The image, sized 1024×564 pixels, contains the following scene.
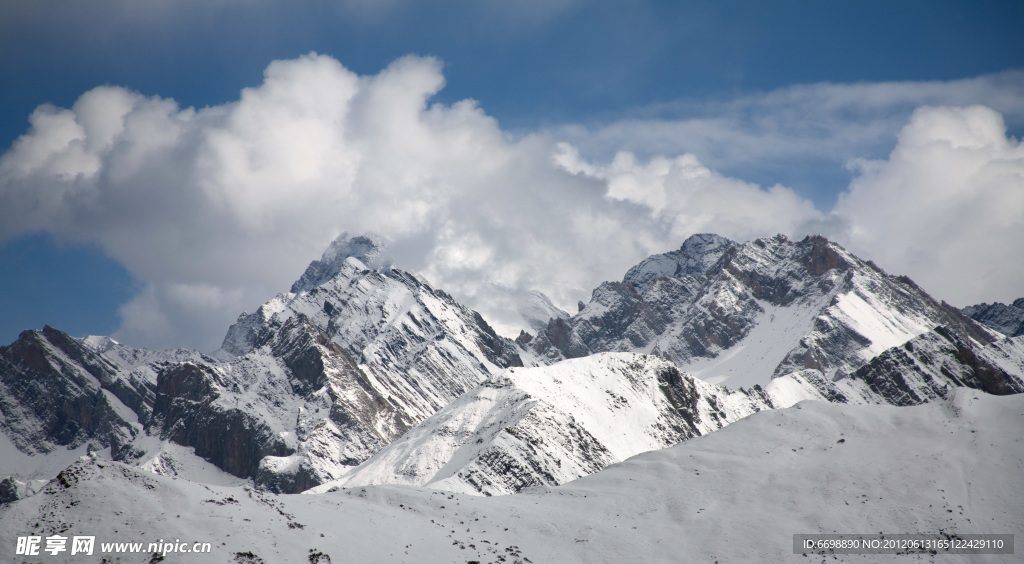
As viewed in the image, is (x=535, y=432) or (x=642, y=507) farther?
(x=535, y=432)

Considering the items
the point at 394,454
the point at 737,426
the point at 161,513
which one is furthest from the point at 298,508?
the point at 394,454

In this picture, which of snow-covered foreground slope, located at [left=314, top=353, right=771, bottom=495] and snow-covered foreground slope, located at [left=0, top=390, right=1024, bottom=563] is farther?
snow-covered foreground slope, located at [left=314, top=353, right=771, bottom=495]

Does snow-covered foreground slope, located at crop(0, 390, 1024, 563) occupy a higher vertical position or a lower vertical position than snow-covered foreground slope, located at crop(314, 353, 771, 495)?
lower

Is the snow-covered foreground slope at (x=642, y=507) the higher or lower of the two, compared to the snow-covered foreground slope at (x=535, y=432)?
lower

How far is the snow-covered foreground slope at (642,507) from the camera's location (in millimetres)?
47188

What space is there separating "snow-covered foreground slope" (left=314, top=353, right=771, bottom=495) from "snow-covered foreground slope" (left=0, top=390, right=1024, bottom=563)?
68600mm

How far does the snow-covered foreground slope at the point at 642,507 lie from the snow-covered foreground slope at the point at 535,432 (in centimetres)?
6860

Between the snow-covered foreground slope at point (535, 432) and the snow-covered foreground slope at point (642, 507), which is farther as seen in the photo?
the snow-covered foreground slope at point (535, 432)

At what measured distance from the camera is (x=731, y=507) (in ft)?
196

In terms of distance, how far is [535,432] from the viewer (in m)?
153

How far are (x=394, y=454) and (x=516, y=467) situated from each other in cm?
4577

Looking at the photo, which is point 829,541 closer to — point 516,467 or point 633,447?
point 516,467

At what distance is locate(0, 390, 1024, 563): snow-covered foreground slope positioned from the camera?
155 feet

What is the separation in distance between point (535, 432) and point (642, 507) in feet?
303
